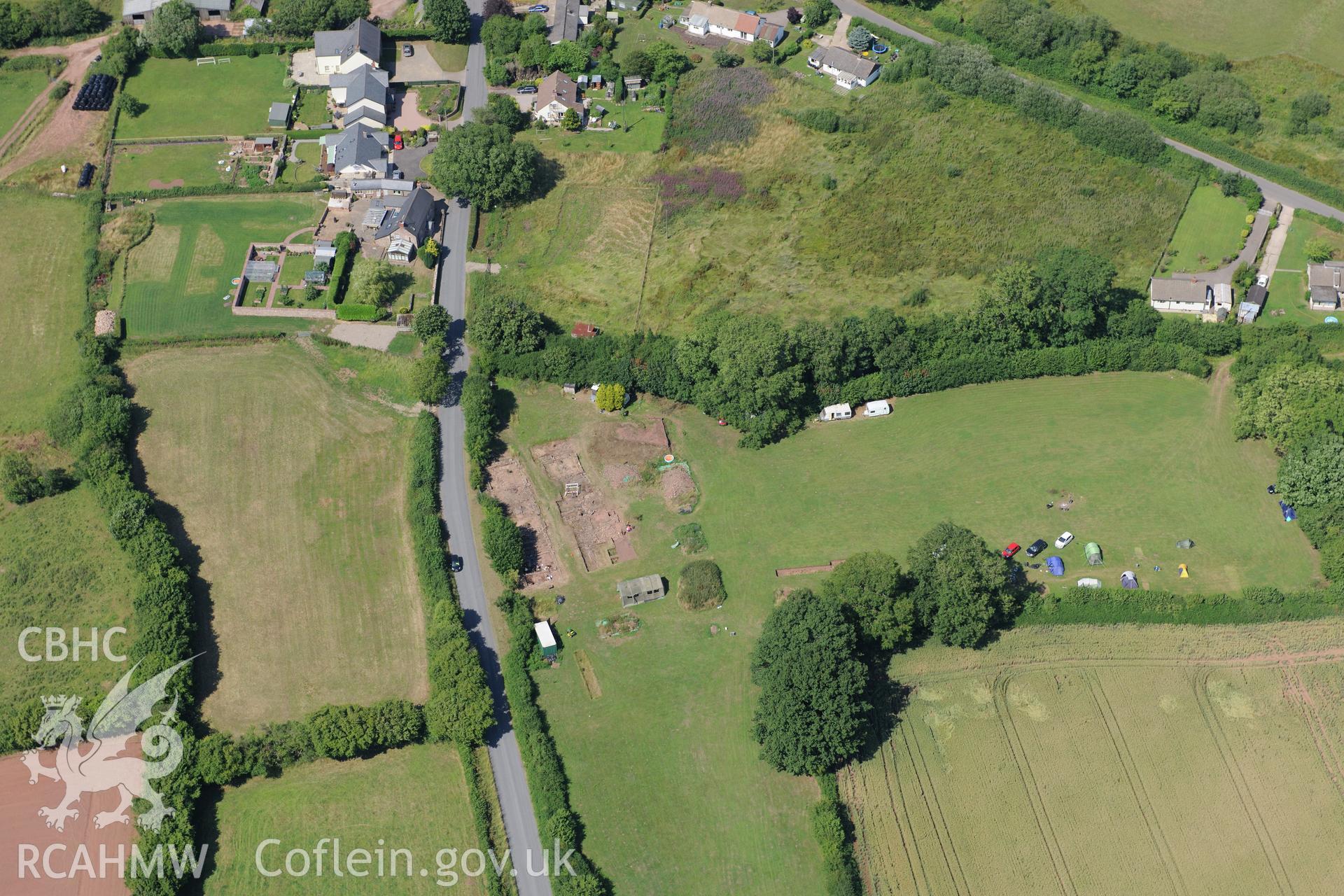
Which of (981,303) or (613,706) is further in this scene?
(981,303)

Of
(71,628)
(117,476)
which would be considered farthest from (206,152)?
(71,628)

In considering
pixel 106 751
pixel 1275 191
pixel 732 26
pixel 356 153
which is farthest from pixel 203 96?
pixel 1275 191

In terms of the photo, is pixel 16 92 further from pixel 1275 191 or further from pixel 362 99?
pixel 1275 191

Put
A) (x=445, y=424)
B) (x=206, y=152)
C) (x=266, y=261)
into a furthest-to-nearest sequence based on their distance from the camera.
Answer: (x=206, y=152) → (x=266, y=261) → (x=445, y=424)

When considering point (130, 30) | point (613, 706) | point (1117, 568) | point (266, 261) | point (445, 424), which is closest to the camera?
point (613, 706)

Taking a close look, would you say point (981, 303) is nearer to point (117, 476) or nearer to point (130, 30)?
point (117, 476)
